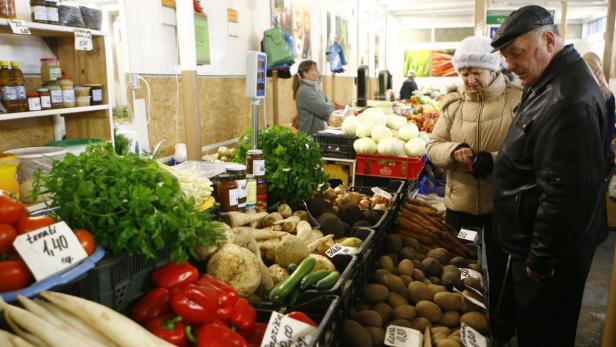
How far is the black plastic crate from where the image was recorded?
4.19 metres

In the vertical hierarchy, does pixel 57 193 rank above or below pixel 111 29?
below

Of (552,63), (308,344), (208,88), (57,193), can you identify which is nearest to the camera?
(308,344)

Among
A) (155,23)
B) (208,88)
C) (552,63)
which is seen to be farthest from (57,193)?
(208,88)

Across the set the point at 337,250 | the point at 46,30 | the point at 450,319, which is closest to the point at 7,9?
the point at 46,30

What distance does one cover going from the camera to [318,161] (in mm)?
2807

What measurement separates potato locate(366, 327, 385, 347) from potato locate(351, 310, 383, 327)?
0.04 metres

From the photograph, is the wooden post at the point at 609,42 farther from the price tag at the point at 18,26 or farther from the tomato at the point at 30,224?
the tomato at the point at 30,224

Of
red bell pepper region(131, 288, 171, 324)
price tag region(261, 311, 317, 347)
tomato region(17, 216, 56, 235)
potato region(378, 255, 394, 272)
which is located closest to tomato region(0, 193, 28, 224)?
tomato region(17, 216, 56, 235)

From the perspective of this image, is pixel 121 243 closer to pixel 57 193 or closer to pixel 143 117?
pixel 57 193

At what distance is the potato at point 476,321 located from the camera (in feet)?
6.29

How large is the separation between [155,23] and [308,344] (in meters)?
3.98

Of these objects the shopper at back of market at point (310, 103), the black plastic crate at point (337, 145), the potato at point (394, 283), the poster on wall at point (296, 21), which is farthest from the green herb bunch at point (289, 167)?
the poster on wall at point (296, 21)

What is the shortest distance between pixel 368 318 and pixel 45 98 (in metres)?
2.55

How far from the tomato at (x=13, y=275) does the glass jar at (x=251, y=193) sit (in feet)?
3.82
